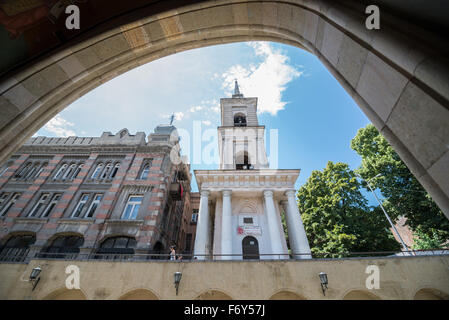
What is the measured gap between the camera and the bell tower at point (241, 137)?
21547 mm

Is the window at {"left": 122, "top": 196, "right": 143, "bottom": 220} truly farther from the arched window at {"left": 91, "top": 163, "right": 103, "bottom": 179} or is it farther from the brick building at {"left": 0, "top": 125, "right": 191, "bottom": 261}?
the arched window at {"left": 91, "top": 163, "right": 103, "bottom": 179}

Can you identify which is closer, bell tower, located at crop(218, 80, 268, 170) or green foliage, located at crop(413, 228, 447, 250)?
green foliage, located at crop(413, 228, 447, 250)

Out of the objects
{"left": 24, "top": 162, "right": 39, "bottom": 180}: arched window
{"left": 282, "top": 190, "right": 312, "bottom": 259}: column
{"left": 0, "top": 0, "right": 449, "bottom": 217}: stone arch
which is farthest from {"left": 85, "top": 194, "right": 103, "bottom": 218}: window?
{"left": 0, "top": 0, "right": 449, "bottom": 217}: stone arch

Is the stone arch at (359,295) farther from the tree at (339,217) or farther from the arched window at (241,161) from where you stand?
the arched window at (241,161)

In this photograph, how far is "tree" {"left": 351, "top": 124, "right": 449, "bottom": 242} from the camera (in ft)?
50.7

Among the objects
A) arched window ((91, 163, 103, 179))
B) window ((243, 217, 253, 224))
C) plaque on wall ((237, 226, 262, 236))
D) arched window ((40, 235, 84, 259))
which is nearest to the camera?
arched window ((40, 235, 84, 259))

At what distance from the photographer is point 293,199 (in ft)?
56.5

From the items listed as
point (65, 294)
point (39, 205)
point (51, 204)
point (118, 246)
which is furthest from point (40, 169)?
point (65, 294)

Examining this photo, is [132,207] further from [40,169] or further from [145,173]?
[40,169]

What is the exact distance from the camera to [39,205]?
19500mm

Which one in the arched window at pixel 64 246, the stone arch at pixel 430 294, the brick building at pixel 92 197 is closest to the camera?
the stone arch at pixel 430 294

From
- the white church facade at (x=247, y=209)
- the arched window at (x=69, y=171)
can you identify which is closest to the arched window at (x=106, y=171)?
the arched window at (x=69, y=171)

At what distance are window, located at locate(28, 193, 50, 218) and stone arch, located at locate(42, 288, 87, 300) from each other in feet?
42.6

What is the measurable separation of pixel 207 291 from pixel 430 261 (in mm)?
12253
